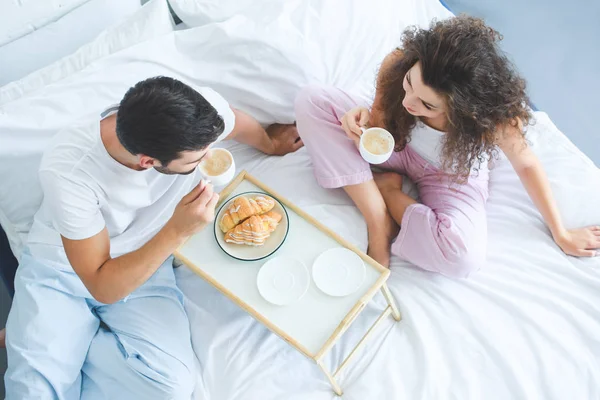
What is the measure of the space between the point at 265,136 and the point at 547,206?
2.79 feet

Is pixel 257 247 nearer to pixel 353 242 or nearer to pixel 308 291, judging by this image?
pixel 308 291

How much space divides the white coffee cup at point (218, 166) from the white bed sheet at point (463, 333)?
37 cm

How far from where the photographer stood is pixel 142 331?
1280mm

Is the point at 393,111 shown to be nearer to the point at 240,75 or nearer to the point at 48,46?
the point at 240,75

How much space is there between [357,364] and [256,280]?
36cm

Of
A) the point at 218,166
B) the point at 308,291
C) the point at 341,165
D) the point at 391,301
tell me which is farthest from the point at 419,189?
the point at 218,166

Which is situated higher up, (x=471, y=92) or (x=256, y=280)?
(x=471, y=92)

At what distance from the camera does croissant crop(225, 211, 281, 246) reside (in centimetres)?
124

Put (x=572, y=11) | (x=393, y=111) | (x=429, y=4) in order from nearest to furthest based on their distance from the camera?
(x=393, y=111), (x=429, y=4), (x=572, y=11)

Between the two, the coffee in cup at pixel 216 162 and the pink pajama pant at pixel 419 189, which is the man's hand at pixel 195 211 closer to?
the coffee in cup at pixel 216 162

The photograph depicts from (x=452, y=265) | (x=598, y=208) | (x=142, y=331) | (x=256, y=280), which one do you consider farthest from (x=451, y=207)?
(x=142, y=331)

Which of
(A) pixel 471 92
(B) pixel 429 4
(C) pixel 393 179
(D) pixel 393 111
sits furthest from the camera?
(B) pixel 429 4

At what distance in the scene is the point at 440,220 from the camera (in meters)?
1.40

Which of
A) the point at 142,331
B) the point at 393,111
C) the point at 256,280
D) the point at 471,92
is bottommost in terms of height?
the point at 142,331
